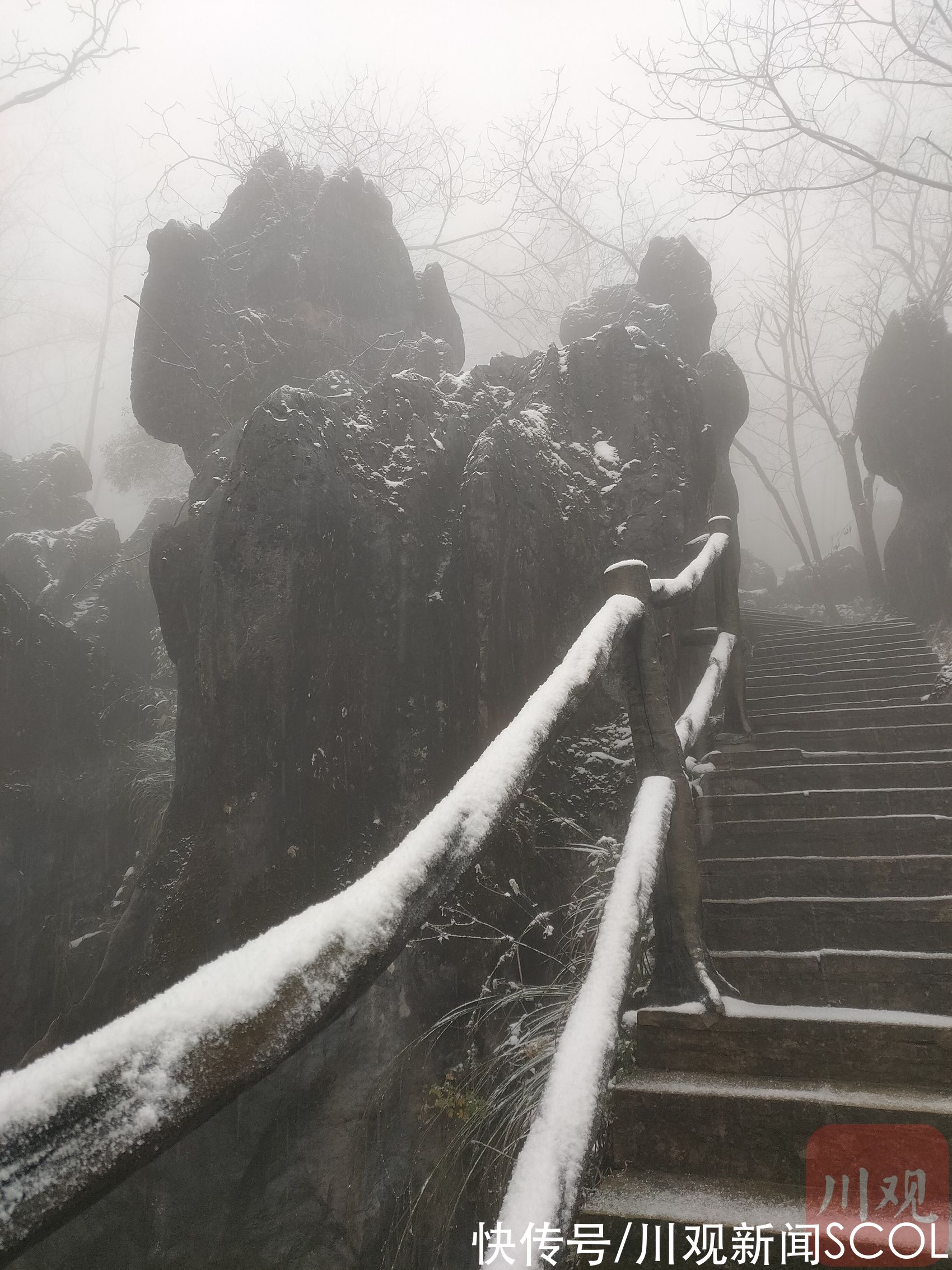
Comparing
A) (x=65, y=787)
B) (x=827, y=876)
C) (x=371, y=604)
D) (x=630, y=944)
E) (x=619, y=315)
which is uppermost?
(x=619, y=315)

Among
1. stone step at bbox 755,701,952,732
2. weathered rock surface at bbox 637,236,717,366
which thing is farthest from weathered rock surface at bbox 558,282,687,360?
stone step at bbox 755,701,952,732

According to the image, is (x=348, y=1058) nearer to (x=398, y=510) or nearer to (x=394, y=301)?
(x=398, y=510)

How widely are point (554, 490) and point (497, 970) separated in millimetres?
4439

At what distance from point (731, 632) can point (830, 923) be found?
210 cm

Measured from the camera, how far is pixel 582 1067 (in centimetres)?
131

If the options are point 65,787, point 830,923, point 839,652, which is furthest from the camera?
point 65,787

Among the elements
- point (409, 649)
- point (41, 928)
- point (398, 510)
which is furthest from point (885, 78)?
point (41, 928)

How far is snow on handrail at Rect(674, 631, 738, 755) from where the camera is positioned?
119 inches

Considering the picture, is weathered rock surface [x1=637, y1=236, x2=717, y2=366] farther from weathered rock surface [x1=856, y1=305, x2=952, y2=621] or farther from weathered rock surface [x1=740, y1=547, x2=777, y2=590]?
weathered rock surface [x1=740, y1=547, x2=777, y2=590]

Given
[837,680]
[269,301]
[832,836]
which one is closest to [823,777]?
[832,836]

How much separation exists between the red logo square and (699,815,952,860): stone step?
152cm

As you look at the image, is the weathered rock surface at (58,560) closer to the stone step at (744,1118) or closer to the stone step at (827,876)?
the stone step at (827,876)

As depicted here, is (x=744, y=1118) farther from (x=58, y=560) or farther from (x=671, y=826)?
(x=58, y=560)

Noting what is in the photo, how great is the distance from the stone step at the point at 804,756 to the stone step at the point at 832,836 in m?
0.60
